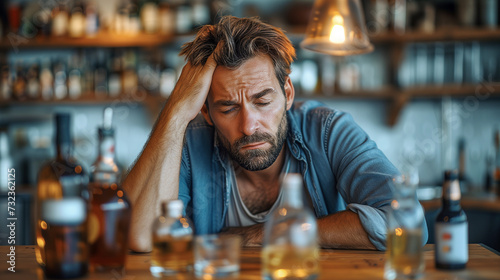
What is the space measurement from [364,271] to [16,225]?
2436 mm

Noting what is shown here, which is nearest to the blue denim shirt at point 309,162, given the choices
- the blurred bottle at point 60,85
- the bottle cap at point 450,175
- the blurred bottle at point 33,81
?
the bottle cap at point 450,175

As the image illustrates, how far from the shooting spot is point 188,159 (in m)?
1.61

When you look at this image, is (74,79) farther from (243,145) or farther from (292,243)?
(292,243)

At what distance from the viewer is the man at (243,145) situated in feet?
4.41

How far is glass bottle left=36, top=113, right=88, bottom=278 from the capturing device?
828 mm

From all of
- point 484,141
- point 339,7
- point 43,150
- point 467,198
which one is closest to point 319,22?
point 339,7

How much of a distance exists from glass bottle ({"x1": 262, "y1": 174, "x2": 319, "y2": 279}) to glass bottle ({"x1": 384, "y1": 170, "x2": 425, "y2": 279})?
0.13 metres

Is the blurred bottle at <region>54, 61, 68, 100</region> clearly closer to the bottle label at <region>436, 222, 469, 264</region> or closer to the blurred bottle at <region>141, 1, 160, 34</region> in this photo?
the blurred bottle at <region>141, 1, 160, 34</region>

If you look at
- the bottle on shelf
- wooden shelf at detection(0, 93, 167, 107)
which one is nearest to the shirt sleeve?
wooden shelf at detection(0, 93, 167, 107)

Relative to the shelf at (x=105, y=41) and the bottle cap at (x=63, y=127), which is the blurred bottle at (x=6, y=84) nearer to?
the shelf at (x=105, y=41)

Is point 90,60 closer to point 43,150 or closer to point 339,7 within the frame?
point 43,150

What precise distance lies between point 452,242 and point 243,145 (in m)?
0.67

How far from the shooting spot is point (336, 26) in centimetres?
166

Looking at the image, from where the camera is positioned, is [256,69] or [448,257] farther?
[256,69]
